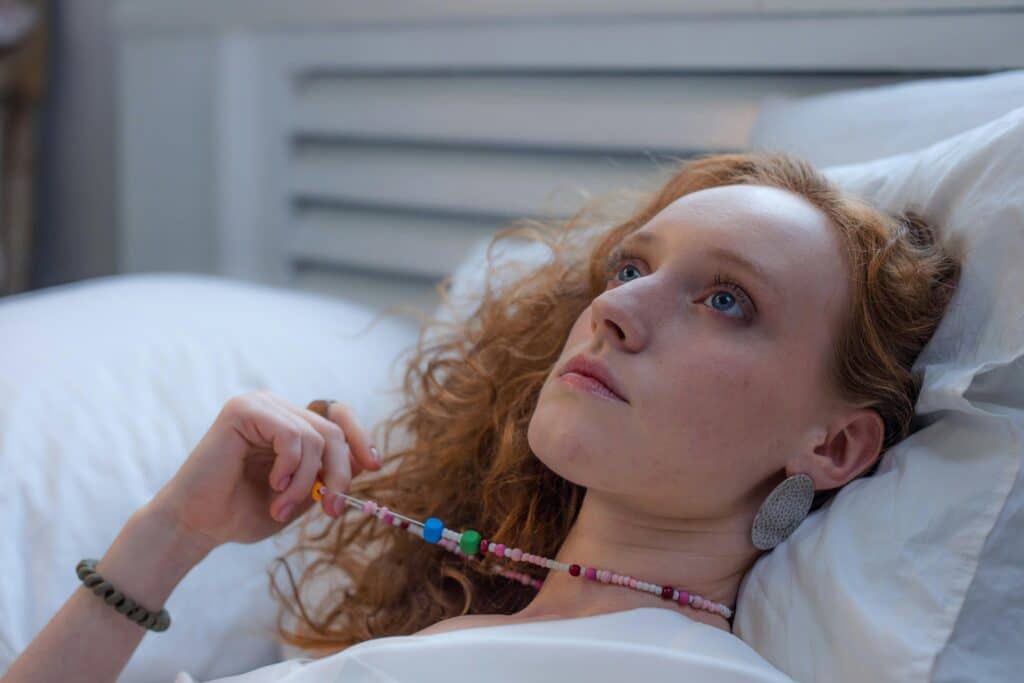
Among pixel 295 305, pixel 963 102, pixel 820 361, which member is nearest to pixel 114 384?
pixel 295 305

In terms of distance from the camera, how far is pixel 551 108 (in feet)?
5.22

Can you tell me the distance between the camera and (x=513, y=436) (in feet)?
3.28

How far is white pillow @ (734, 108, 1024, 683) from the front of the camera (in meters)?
0.72

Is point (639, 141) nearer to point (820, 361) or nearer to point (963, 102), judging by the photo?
point (963, 102)

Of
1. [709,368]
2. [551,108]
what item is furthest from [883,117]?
[551,108]

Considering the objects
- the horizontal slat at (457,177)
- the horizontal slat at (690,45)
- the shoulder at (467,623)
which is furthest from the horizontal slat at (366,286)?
the shoulder at (467,623)

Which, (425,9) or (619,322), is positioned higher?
(425,9)

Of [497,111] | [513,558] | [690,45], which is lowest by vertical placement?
[513,558]

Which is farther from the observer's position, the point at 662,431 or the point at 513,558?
the point at 513,558

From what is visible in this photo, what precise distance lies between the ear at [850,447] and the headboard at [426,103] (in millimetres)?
525

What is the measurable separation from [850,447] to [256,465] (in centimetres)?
50

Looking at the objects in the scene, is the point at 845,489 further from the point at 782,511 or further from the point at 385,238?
the point at 385,238

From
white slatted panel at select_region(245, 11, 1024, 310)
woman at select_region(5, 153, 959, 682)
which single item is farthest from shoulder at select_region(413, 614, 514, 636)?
white slatted panel at select_region(245, 11, 1024, 310)

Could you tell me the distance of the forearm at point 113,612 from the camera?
0.88 metres
